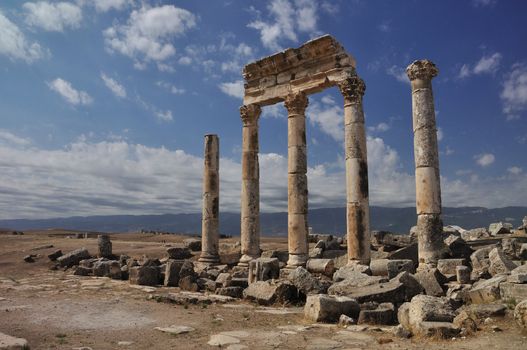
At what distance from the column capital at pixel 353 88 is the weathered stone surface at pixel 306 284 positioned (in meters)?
7.59

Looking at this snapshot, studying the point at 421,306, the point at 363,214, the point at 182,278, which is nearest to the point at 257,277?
the point at 182,278

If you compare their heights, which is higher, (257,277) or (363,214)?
(363,214)

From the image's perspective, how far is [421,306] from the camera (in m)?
8.08

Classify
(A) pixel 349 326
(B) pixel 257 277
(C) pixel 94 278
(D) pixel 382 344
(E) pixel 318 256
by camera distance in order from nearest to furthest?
1. (D) pixel 382 344
2. (A) pixel 349 326
3. (B) pixel 257 277
4. (C) pixel 94 278
5. (E) pixel 318 256

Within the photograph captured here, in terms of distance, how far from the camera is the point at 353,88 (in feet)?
55.2

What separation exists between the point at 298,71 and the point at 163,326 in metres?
13.3

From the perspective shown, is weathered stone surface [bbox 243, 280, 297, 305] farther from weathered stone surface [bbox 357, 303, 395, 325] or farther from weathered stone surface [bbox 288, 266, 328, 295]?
weathered stone surface [bbox 357, 303, 395, 325]

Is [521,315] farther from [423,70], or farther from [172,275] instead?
[172,275]

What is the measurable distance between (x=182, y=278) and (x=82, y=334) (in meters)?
7.19

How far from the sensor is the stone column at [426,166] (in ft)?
47.2

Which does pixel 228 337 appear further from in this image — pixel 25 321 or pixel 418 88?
pixel 418 88

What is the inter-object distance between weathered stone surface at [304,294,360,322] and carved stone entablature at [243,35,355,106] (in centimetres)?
1027

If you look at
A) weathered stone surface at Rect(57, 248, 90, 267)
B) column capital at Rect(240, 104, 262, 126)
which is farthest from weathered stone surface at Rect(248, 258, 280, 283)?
weathered stone surface at Rect(57, 248, 90, 267)

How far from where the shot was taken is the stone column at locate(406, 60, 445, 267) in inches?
566
